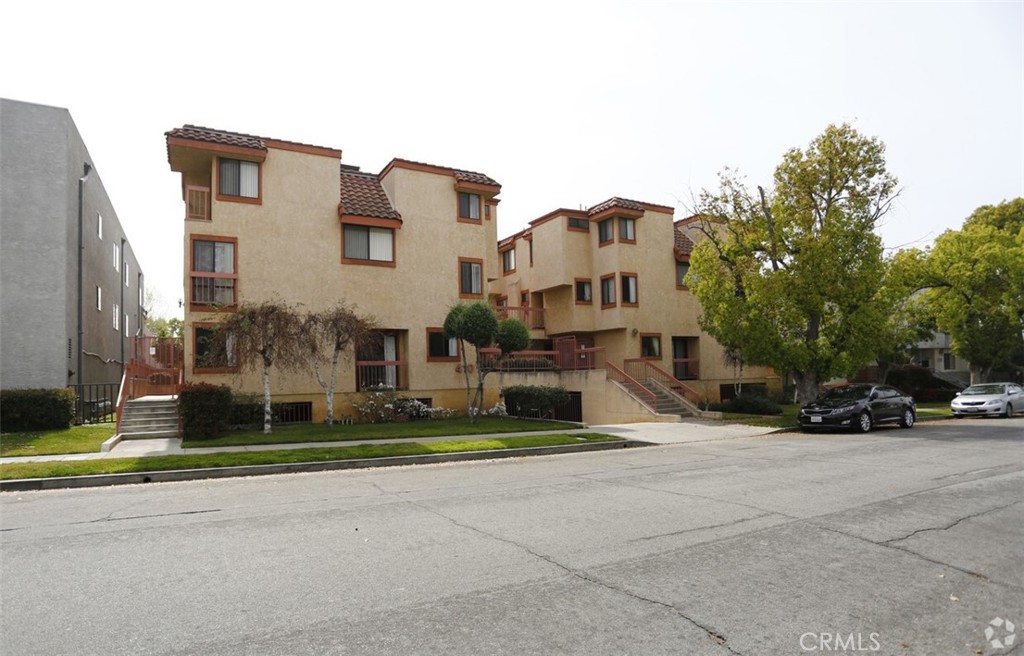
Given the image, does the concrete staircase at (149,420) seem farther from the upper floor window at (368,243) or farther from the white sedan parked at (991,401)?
the white sedan parked at (991,401)

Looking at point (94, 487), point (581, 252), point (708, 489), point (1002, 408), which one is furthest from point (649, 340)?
point (94, 487)

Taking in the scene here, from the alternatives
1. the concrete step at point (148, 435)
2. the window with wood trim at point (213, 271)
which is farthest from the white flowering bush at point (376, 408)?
the concrete step at point (148, 435)

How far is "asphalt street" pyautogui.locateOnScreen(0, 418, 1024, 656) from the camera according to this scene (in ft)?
13.3

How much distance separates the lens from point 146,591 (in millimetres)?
4910

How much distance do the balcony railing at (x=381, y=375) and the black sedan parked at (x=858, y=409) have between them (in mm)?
14177

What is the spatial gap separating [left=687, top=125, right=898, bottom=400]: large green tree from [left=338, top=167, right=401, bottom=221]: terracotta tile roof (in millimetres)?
13078

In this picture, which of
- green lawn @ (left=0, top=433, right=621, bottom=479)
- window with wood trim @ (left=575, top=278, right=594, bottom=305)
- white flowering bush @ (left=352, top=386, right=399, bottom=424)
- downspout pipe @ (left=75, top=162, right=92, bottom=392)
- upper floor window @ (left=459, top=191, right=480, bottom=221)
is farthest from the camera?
window with wood trim @ (left=575, top=278, right=594, bottom=305)

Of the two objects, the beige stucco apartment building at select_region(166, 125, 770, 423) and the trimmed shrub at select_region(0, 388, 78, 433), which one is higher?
the beige stucco apartment building at select_region(166, 125, 770, 423)

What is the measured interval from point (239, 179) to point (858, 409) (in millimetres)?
21657

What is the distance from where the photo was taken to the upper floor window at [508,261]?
124 ft

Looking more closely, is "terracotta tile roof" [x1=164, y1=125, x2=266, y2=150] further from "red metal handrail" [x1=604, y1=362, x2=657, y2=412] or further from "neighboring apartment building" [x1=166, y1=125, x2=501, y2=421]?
"red metal handrail" [x1=604, y1=362, x2=657, y2=412]

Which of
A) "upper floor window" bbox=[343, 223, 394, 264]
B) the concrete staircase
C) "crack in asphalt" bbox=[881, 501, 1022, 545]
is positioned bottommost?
"crack in asphalt" bbox=[881, 501, 1022, 545]

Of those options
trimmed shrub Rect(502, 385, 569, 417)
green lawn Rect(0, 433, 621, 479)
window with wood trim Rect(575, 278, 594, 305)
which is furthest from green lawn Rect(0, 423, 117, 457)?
window with wood trim Rect(575, 278, 594, 305)

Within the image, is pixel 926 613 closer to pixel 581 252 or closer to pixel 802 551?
pixel 802 551
